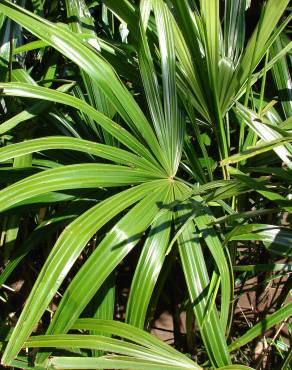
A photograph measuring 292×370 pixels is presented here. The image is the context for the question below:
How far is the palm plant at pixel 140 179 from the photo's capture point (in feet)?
3.20

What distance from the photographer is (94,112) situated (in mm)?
1128

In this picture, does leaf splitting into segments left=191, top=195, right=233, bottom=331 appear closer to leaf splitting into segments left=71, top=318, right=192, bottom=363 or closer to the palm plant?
the palm plant

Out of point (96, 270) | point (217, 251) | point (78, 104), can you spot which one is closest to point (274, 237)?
point (217, 251)

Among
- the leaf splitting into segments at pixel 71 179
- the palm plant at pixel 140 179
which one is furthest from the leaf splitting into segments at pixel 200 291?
the leaf splitting into segments at pixel 71 179

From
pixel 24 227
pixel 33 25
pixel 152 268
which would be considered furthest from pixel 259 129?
pixel 24 227

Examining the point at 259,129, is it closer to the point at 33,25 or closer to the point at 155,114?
the point at 155,114

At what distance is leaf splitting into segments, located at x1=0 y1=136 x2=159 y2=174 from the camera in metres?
1.00

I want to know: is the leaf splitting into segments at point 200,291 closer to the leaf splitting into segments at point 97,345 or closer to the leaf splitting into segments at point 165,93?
the leaf splitting into segments at point 97,345

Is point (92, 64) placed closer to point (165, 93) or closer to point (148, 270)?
point (165, 93)

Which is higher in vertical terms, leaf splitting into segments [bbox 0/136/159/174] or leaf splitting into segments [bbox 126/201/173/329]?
leaf splitting into segments [bbox 0/136/159/174]

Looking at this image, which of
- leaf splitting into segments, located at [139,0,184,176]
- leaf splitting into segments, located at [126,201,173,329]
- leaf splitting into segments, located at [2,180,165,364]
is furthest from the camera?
leaf splitting into segments, located at [139,0,184,176]

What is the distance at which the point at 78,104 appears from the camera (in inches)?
43.7

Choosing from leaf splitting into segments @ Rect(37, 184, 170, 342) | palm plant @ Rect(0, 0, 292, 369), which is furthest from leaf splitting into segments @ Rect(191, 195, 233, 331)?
leaf splitting into segments @ Rect(37, 184, 170, 342)

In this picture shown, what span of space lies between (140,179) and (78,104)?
19 cm
